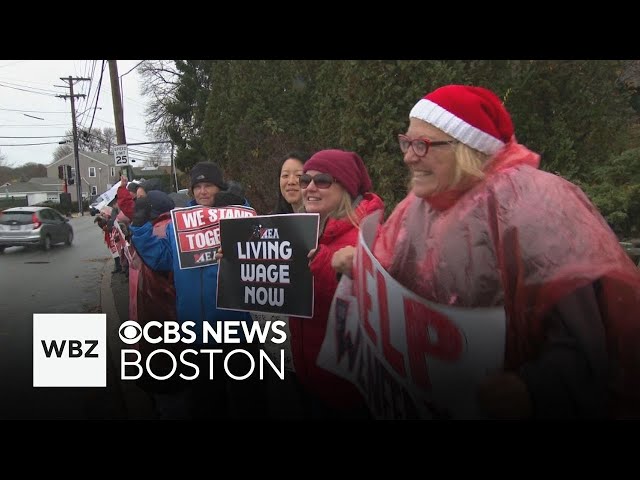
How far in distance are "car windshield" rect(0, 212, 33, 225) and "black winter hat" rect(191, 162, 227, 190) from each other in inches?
25.4

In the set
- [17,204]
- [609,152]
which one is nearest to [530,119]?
[609,152]

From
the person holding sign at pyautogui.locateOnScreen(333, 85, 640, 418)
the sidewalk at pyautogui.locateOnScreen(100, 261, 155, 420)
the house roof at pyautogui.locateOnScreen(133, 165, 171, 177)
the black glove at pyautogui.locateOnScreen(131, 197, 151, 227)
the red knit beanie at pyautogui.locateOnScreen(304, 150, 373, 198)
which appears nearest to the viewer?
the person holding sign at pyautogui.locateOnScreen(333, 85, 640, 418)

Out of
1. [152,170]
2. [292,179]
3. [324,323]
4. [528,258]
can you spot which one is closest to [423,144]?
[528,258]

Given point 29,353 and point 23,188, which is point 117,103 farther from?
point 29,353

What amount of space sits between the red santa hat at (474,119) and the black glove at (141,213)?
1596mm

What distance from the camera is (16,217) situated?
222 cm

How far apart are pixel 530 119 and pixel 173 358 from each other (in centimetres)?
139

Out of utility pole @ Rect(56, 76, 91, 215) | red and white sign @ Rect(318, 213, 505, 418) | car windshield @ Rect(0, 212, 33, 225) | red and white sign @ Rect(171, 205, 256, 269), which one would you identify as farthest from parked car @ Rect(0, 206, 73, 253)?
red and white sign @ Rect(318, 213, 505, 418)

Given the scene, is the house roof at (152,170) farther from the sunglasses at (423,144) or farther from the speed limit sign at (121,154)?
the sunglasses at (423,144)

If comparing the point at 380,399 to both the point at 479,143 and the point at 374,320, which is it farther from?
the point at 479,143

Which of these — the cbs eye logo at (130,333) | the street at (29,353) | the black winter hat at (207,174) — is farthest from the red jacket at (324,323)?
the black winter hat at (207,174)

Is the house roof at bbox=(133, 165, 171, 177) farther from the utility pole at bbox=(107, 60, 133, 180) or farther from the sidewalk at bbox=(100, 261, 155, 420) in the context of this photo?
the sidewalk at bbox=(100, 261, 155, 420)

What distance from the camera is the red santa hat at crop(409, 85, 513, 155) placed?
1.25m

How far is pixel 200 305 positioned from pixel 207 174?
0.53 m
